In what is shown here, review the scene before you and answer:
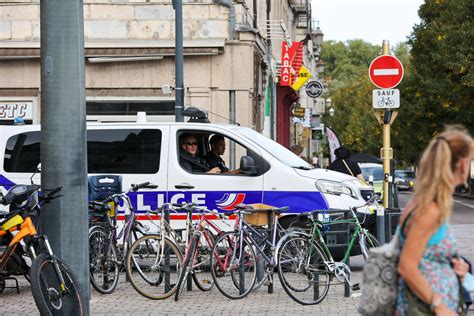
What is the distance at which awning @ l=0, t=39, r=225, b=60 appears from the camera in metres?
28.2

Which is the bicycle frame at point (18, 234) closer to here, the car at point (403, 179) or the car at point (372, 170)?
the car at point (372, 170)

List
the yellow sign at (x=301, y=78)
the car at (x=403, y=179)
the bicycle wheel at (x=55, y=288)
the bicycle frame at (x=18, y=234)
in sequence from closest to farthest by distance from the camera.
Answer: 1. the bicycle wheel at (x=55, y=288)
2. the bicycle frame at (x=18, y=234)
3. the yellow sign at (x=301, y=78)
4. the car at (x=403, y=179)

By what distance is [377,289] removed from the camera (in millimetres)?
5461

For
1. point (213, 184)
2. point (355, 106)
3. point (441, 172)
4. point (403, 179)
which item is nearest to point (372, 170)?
point (213, 184)

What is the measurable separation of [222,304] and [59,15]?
3.55 metres

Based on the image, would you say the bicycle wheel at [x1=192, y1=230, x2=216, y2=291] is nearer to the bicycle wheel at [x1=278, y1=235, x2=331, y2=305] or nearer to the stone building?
the bicycle wheel at [x1=278, y1=235, x2=331, y2=305]

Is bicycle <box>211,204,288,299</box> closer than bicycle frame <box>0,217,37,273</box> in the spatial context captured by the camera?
No

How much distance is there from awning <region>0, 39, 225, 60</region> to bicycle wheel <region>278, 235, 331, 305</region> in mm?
16122

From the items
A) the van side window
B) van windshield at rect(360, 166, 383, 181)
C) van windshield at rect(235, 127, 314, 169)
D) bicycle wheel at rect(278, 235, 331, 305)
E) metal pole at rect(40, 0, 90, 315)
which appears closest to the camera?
metal pole at rect(40, 0, 90, 315)

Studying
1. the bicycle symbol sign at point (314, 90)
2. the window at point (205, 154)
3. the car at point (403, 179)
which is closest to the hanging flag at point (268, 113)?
the bicycle symbol sign at point (314, 90)

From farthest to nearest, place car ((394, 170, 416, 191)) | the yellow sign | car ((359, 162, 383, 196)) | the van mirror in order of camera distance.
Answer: car ((394, 170, 416, 191)) → car ((359, 162, 383, 196)) → the yellow sign → the van mirror

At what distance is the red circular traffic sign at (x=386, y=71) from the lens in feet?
61.8

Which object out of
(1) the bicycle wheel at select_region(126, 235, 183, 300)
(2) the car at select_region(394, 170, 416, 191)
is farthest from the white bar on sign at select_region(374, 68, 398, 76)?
(2) the car at select_region(394, 170, 416, 191)

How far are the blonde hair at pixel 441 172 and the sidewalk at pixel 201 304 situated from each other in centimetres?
608
